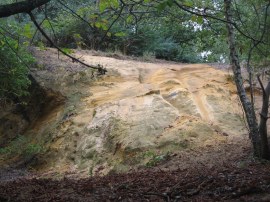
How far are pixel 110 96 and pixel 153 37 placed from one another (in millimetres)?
6888

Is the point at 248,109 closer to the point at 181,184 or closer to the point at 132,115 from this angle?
the point at 181,184

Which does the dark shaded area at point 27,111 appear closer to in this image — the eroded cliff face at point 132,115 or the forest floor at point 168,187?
the eroded cliff face at point 132,115

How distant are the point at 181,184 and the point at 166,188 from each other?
8.9 inches

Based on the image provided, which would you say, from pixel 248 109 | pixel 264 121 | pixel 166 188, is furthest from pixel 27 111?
pixel 264 121

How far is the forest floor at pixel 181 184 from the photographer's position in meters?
4.61

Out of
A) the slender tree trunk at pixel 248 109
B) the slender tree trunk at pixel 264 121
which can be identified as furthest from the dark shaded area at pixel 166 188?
the slender tree trunk at pixel 248 109

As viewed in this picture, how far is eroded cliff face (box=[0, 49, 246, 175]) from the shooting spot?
787cm

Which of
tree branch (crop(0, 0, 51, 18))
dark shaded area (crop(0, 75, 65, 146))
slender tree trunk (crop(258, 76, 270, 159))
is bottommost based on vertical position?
dark shaded area (crop(0, 75, 65, 146))

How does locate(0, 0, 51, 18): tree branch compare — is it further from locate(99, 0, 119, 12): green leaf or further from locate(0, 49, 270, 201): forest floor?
locate(0, 49, 270, 201): forest floor

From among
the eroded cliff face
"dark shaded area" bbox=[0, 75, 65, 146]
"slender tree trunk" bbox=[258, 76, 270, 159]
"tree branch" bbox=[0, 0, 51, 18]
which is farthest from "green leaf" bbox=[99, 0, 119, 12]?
"dark shaded area" bbox=[0, 75, 65, 146]

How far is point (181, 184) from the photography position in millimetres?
5078

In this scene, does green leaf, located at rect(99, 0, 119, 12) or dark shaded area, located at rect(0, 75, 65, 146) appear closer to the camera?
green leaf, located at rect(99, 0, 119, 12)

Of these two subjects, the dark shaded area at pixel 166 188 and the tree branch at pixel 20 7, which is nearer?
the tree branch at pixel 20 7

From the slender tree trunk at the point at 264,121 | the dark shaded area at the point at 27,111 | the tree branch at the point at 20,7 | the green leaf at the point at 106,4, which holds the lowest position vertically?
the dark shaded area at the point at 27,111
